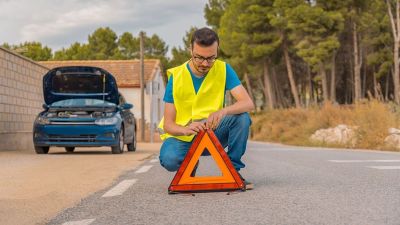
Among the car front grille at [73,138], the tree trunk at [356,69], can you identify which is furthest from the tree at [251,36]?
the car front grille at [73,138]

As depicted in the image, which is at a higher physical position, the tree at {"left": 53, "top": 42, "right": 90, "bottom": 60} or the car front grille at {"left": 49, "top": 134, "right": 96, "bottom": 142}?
the tree at {"left": 53, "top": 42, "right": 90, "bottom": 60}

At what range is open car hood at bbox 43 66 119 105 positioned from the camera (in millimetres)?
15086

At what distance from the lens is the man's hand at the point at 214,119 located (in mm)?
6164

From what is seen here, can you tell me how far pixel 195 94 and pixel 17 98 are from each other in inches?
506

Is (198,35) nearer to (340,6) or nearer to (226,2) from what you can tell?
(340,6)

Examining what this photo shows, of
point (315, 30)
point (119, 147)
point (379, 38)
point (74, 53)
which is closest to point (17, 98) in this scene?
point (119, 147)

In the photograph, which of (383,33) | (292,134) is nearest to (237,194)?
(292,134)

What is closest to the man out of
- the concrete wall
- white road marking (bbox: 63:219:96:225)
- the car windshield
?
white road marking (bbox: 63:219:96:225)

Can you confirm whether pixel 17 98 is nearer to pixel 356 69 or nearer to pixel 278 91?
pixel 356 69

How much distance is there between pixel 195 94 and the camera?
21.2 ft

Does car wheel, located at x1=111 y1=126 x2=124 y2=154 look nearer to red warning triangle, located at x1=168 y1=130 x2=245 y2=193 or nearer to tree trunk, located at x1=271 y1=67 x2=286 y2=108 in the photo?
red warning triangle, located at x1=168 y1=130 x2=245 y2=193

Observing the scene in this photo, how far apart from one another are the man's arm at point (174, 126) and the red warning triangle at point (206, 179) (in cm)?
9

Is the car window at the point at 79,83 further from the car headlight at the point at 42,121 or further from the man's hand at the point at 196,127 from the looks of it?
the man's hand at the point at 196,127

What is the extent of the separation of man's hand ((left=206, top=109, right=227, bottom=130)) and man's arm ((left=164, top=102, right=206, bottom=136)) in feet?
0.21
